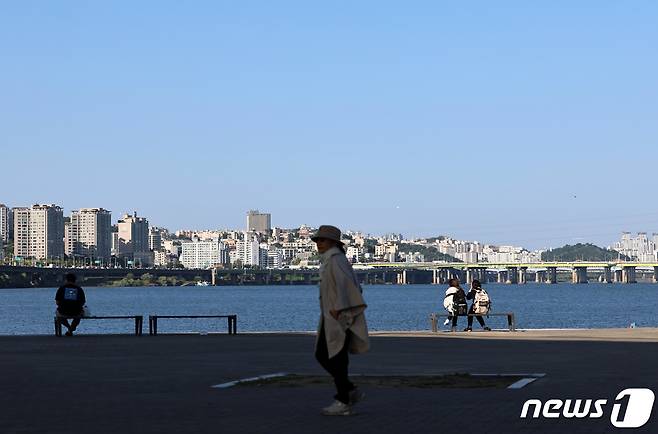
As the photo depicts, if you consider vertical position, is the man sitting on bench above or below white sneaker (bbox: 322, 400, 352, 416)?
above

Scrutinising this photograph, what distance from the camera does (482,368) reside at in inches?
822

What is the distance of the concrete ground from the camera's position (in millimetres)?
13086

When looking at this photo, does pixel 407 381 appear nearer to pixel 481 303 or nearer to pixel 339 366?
pixel 339 366

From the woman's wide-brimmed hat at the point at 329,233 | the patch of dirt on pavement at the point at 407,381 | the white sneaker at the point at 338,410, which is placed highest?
the woman's wide-brimmed hat at the point at 329,233

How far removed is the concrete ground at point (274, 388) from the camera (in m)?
13.1

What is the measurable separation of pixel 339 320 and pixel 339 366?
47 cm

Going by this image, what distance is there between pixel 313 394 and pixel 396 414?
2.46 m

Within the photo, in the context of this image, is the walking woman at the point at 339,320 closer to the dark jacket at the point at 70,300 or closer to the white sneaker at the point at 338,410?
the white sneaker at the point at 338,410

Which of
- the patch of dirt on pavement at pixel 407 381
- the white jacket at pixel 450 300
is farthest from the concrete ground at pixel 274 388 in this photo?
the white jacket at pixel 450 300

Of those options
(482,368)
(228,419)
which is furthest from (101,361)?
(228,419)

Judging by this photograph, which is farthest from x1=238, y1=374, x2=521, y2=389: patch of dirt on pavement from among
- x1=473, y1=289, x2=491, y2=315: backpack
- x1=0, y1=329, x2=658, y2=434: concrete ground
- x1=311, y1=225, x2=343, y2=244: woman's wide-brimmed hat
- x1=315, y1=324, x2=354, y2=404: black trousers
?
x1=473, y1=289, x2=491, y2=315: backpack

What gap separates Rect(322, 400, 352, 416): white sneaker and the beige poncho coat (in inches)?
22.6

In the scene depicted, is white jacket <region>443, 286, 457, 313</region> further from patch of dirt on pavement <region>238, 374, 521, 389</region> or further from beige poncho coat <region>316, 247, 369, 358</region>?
beige poncho coat <region>316, 247, 369, 358</region>

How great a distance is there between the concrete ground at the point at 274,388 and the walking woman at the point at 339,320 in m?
0.50
